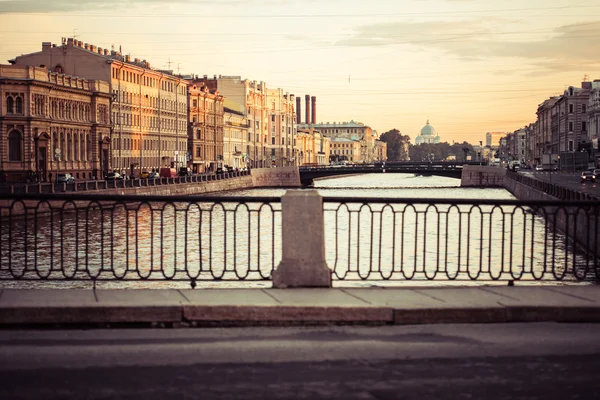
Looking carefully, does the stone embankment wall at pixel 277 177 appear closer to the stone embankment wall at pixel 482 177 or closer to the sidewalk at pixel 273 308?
the stone embankment wall at pixel 482 177

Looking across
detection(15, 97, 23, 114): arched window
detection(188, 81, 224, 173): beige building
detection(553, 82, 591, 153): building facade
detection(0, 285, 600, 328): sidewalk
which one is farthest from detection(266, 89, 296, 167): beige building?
detection(0, 285, 600, 328): sidewalk

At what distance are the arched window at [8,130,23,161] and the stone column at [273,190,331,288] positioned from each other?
67.2 metres

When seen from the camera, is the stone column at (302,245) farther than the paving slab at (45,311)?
Yes

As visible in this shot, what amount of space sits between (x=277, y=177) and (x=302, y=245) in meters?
114

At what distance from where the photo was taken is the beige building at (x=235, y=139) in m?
145

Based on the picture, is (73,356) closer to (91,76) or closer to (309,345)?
(309,345)

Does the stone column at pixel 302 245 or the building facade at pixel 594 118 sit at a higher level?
the building facade at pixel 594 118

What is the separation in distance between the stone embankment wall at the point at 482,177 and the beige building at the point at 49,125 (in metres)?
48.0

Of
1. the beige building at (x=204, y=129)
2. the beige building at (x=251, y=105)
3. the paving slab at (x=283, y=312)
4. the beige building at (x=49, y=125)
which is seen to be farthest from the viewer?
the beige building at (x=251, y=105)

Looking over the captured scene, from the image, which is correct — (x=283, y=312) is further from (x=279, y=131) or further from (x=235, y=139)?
(x=279, y=131)

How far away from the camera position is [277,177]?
12481 cm

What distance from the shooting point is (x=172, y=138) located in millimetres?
118000

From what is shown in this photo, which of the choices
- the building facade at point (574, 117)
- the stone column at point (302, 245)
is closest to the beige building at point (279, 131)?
the building facade at point (574, 117)

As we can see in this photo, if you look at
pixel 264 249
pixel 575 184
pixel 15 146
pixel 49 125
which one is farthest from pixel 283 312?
pixel 49 125
